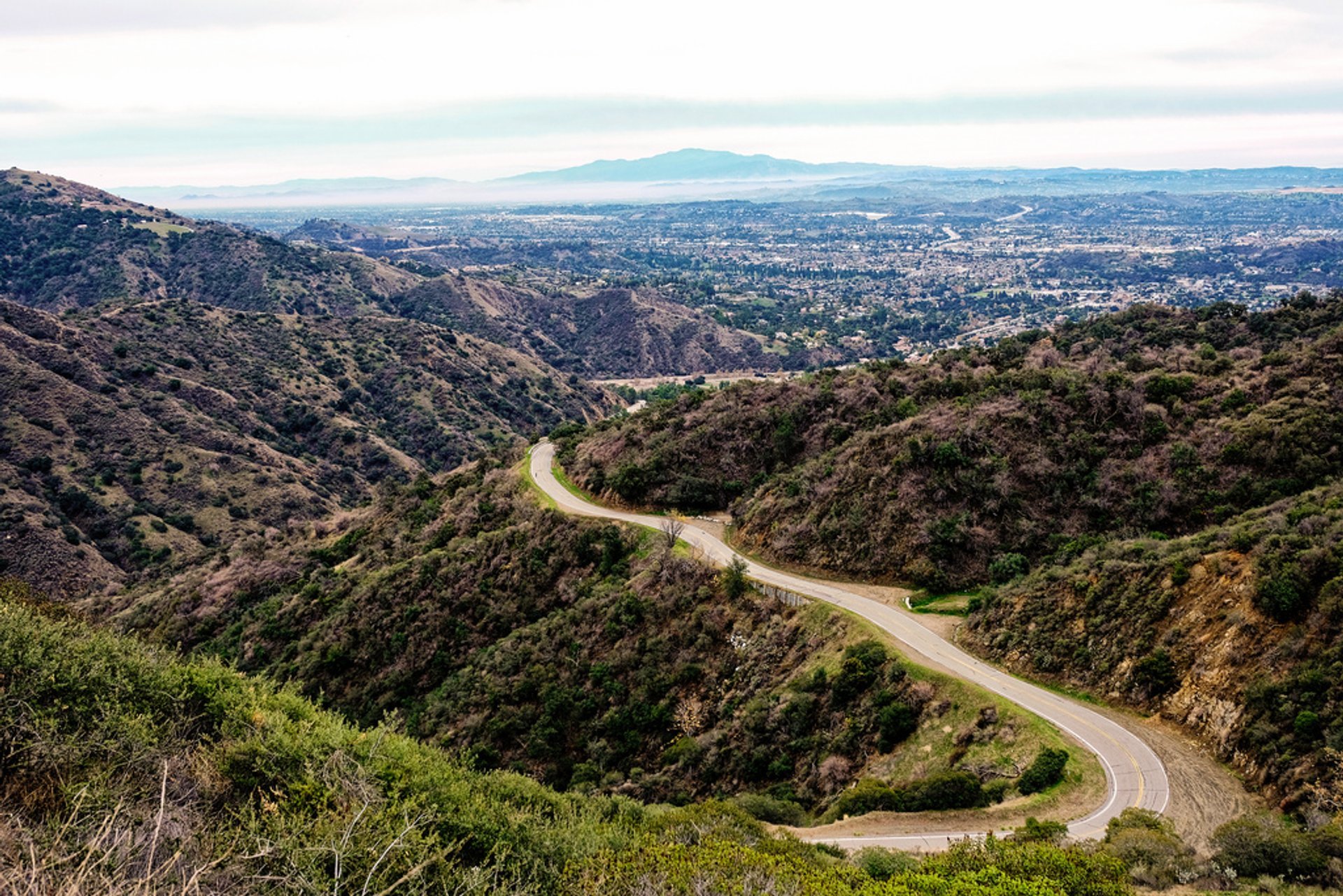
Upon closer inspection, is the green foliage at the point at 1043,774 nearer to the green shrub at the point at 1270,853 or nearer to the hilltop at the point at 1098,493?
the hilltop at the point at 1098,493

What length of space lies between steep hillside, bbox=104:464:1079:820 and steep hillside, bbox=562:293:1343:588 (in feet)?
22.6

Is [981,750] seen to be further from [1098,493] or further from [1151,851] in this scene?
[1098,493]

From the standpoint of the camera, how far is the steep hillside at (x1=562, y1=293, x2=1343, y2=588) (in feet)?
133

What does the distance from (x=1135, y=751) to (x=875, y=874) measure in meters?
11.9

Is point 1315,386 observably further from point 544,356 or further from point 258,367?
point 544,356

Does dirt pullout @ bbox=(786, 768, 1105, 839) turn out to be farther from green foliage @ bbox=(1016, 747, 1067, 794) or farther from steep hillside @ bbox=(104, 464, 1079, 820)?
steep hillside @ bbox=(104, 464, 1079, 820)

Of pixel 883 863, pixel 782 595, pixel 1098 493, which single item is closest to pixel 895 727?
pixel 883 863

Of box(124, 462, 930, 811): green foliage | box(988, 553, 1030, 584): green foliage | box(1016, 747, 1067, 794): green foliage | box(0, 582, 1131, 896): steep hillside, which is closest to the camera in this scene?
box(0, 582, 1131, 896): steep hillside

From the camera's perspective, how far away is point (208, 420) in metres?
96.8

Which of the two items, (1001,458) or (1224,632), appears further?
(1001,458)

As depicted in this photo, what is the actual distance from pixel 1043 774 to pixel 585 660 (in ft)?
74.2

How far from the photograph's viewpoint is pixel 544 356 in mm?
186875

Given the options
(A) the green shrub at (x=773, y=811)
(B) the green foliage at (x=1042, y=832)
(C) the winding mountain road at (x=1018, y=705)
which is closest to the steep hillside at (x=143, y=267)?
(C) the winding mountain road at (x=1018, y=705)

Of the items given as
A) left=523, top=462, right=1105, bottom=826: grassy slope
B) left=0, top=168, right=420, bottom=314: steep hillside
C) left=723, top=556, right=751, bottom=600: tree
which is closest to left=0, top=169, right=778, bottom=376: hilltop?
left=0, top=168, right=420, bottom=314: steep hillside
